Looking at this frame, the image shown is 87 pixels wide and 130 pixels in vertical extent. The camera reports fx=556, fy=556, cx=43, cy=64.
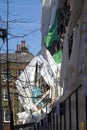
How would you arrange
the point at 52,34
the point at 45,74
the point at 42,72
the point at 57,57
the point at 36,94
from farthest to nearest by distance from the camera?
the point at 36,94
the point at 42,72
the point at 45,74
the point at 57,57
the point at 52,34

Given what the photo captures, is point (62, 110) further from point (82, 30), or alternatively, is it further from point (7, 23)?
point (7, 23)

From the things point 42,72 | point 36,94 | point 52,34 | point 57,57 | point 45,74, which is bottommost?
point 36,94

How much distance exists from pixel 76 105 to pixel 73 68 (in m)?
0.60

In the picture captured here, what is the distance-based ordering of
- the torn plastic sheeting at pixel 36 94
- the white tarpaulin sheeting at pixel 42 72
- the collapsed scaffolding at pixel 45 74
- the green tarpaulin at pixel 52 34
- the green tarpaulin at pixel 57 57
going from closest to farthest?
the green tarpaulin at pixel 52 34, the collapsed scaffolding at pixel 45 74, the green tarpaulin at pixel 57 57, the white tarpaulin sheeting at pixel 42 72, the torn plastic sheeting at pixel 36 94

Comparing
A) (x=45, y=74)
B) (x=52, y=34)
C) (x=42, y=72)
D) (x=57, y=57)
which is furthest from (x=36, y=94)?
(x=52, y=34)

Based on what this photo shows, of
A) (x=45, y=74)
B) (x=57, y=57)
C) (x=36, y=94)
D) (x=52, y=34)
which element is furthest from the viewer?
(x=36, y=94)

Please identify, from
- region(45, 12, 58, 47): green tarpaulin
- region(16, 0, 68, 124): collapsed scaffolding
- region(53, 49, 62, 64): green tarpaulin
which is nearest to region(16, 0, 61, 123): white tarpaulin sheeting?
region(16, 0, 68, 124): collapsed scaffolding

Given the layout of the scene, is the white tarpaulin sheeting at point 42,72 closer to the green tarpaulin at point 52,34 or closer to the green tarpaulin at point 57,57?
the green tarpaulin at point 57,57

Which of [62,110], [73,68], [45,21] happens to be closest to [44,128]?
[45,21]

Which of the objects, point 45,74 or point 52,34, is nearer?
point 52,34

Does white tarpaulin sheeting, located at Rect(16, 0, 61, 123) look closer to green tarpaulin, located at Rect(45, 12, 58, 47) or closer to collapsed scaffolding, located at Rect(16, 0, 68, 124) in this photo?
collapsed scaffolding, located at Rect(16, 0, 68, 124)

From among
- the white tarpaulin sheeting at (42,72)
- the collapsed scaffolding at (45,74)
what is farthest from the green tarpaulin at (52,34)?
the white tarpaulin sheeting at (42,72)

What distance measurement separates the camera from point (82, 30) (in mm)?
7555

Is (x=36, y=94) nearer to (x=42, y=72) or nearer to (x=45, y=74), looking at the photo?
(x=42, y=72)
